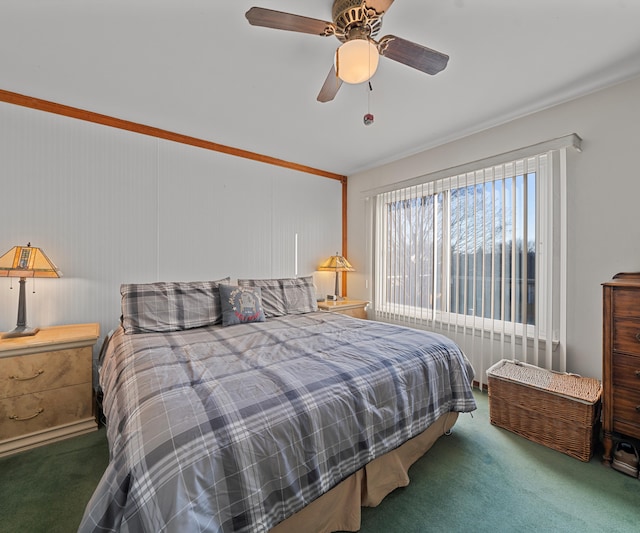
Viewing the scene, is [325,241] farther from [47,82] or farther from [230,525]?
[230,525]

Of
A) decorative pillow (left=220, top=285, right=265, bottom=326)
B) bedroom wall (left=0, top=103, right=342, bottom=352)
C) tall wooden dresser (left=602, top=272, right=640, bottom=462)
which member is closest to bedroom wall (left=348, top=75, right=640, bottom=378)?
tall wooden dresser (left=602, top=272, right=640, bottom=462)

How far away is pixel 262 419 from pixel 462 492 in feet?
4.14

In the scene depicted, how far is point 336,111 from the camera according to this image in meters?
2.54

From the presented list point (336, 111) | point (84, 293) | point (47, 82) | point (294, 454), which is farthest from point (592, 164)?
point (84, 293)

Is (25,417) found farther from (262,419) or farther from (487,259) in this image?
(487,259)

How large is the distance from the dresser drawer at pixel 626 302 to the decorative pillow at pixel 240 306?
243cm

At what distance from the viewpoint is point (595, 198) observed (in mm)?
2189

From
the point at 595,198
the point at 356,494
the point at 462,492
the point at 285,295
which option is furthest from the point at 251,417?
the point at 595,198

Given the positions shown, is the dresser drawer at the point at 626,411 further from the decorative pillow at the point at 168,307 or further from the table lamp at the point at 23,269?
the table lamp at the point at 23,269

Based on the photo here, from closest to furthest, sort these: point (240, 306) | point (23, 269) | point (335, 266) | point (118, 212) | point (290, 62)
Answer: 1. point (290, 62)
2. point (23, 269)
3. point (240, 306)
4. point (118, 212)
5. point (335, 266)

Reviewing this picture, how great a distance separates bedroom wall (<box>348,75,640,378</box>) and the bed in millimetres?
1091

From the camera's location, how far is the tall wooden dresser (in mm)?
1659

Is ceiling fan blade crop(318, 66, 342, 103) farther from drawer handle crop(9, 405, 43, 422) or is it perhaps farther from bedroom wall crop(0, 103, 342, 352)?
drawer handle crop(9, 405, 43, 422)

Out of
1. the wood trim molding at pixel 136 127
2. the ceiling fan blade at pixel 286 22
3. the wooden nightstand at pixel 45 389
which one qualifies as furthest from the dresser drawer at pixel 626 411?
the wood trim molding at pixel 136 127
